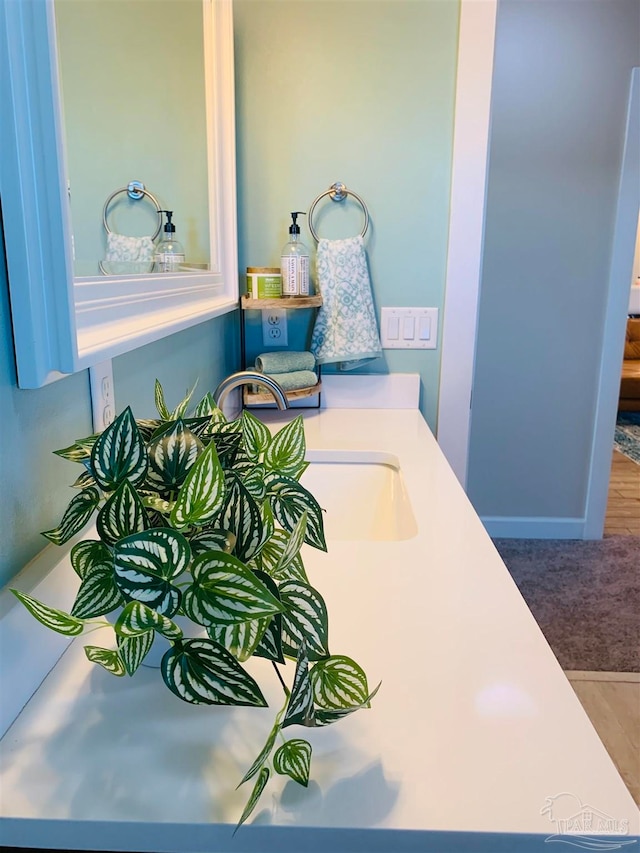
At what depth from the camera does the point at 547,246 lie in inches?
99.2

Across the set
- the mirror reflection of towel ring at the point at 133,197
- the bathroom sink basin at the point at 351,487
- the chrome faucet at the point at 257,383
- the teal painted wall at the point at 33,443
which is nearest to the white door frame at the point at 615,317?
the bathroom sink basin at the point at 351,487

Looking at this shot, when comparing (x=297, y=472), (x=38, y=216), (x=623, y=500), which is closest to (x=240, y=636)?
(x=297, y=472)

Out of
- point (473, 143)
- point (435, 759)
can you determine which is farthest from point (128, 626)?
point (473, 143)

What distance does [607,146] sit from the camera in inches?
94.7

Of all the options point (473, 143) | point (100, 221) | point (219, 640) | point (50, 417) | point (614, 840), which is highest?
point (473, 143)

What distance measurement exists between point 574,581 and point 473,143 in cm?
170

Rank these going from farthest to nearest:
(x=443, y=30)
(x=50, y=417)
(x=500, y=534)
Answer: (x=500, y=534) < (x=443, y=30) < (x=50, y=417)

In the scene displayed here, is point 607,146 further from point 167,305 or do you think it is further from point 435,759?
point 435,759

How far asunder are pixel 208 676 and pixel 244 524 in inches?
4.5

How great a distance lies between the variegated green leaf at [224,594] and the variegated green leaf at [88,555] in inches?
4.2

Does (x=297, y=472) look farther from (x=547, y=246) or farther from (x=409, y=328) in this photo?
(x=547, y=246)

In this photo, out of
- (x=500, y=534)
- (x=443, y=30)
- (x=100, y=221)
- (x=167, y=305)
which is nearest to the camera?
(x=100, y=221)

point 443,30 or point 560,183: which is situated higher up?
point 443,30

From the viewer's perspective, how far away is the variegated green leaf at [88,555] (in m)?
0.50
